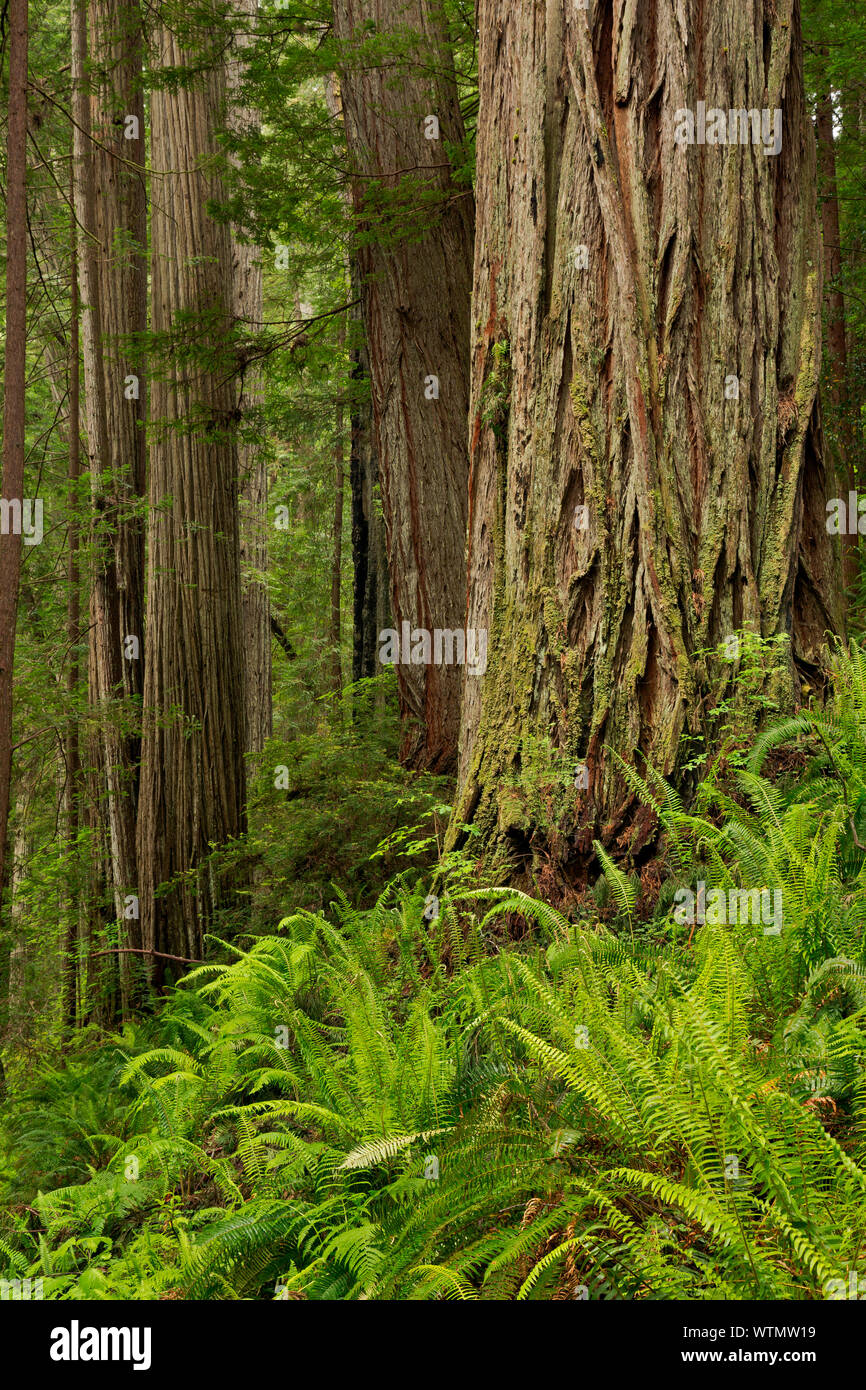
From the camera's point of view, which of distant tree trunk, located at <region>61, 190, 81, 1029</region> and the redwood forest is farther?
distant tree trunk, located at <region>61, 190, 81, 1029</region>

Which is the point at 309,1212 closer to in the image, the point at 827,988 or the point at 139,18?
the point at 827,988

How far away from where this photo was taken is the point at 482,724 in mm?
4344

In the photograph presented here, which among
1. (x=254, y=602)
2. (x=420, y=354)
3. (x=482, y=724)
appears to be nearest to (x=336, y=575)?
(x=254, y=602)

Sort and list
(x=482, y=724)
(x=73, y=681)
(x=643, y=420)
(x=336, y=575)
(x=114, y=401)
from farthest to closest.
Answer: (x=336, y=575) < (x=73, y=681) < (x=114, y=401) < (x=482, y=724) < (x=643, y=420)

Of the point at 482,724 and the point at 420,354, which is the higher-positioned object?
the point at 420,354

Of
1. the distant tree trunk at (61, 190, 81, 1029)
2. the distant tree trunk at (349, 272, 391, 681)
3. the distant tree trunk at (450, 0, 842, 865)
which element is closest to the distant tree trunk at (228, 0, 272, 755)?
the distant tree trunk at (349, 272, 391, 681)

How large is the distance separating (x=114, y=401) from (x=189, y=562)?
2110 millimetres

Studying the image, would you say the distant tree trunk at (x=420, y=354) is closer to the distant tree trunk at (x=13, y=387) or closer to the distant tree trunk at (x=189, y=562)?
the distant tree trunk at (x=189, y=562)

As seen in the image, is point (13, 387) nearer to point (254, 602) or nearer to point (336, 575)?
point (254, 602)

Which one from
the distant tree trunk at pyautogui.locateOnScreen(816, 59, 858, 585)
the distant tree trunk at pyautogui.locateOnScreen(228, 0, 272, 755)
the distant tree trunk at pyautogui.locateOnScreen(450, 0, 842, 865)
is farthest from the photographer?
the distant tree trunk at pyautogui.locateOnScreen(228, 0, 272, 755)

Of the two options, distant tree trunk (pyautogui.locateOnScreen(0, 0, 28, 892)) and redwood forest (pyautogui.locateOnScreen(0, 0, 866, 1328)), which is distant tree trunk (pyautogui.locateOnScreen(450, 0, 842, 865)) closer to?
redwood forest (pyautogui.locateOnScreen(0, 0, 866, 1328))

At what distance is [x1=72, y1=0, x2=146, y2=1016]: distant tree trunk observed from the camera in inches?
308

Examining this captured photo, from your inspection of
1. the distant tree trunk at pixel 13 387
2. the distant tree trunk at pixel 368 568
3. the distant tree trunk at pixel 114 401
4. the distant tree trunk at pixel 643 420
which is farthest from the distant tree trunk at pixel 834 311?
the distant tree trunk at pixel 13 387

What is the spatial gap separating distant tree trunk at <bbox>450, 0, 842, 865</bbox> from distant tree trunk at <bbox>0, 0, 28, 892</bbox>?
2054mm
